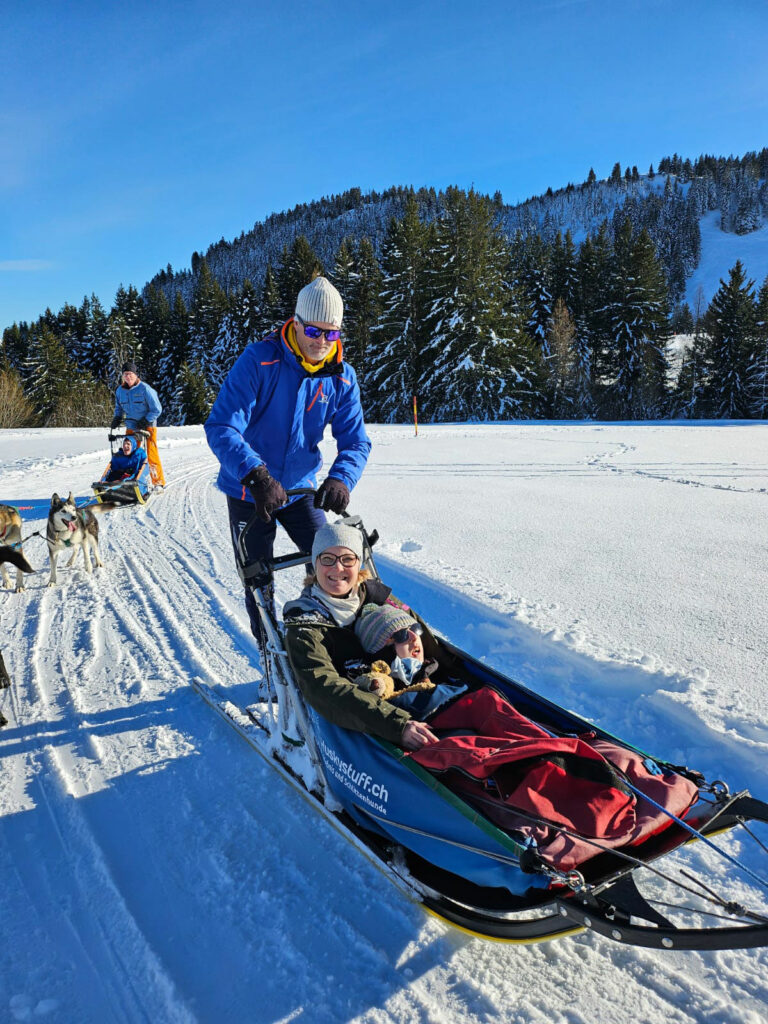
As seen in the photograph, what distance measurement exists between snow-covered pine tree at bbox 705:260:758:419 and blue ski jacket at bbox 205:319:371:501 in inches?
1218

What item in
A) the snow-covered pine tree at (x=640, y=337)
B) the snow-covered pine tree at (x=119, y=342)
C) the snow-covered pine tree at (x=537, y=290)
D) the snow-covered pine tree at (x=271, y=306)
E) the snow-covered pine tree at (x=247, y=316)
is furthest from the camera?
the snow-covered pine tree at (x=119, y=342)

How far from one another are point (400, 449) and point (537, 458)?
12.4 ft

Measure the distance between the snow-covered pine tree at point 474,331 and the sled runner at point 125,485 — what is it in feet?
66.9

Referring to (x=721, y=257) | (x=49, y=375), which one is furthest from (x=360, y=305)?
(x=721, y=257)

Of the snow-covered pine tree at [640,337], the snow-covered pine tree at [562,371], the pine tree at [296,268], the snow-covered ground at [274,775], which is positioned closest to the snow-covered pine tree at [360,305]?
the pine tree at [296,268]

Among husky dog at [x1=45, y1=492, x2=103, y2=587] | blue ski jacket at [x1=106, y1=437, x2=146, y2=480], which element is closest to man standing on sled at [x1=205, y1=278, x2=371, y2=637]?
husky dog at [x1=45, y1=492, x2=103, y2=587]

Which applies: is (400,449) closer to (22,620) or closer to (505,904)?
(22,620)

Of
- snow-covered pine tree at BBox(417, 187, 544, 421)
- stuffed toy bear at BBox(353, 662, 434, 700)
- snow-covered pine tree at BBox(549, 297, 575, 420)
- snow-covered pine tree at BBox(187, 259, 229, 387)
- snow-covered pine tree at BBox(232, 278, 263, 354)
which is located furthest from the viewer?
snow-covered pine tree at BBox(187, 259, 229, 387)

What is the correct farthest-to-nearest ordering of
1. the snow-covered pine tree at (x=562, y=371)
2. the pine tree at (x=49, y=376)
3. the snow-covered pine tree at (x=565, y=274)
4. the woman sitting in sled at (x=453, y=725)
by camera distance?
the pine tree at (x=49, y=376) < the snow-covered pine tree at (x=565, y=274) < the snow-covered pine tree at (x=562, y=371) < the woman sitting in sled at (x=453, y=725)

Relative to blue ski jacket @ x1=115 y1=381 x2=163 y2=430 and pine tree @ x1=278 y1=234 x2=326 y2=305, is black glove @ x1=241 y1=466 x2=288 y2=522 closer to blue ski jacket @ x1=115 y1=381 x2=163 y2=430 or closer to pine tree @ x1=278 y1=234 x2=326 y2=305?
blue ski jacket @ x1=115 y1=381 x2=163 y2=430

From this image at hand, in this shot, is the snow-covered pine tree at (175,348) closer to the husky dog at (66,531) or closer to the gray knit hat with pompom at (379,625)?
the husky dog at (66,531)

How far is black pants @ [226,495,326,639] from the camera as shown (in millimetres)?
3111

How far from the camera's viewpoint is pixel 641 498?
26.1ft

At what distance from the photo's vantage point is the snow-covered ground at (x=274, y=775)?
175 cm
